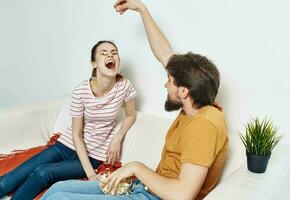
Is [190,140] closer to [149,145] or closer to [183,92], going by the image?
[183,92]

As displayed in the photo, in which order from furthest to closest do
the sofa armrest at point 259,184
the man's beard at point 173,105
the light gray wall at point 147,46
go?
1. the light gray wall at point 147,46
2. the man's beard at point 173,105
3. the sofa armrest at point 259,184

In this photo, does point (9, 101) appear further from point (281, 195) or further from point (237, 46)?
point (281, 195)

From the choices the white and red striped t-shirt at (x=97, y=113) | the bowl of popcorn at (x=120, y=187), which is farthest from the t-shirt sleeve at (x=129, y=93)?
the bowl of popcorn at (x=120, y=187)

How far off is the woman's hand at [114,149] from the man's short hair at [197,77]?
0.65 metres

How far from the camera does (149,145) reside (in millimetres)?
2062

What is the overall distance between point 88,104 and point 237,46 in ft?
2.78

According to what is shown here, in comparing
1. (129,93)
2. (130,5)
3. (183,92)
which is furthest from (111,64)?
(183,92)

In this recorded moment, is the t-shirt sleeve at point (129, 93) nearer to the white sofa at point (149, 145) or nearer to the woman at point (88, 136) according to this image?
the woman at point (88, 136)

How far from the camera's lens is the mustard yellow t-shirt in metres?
1.35

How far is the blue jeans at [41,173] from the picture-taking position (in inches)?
72.3

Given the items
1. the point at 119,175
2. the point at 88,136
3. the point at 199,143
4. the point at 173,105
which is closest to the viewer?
the point at 199,143

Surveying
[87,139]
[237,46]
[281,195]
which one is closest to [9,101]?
[87,139]

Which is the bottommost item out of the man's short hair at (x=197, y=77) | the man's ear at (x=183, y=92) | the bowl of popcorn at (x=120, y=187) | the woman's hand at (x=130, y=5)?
the bowl of popcorn at (x=120, y=187)

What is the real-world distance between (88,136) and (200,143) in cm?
88
